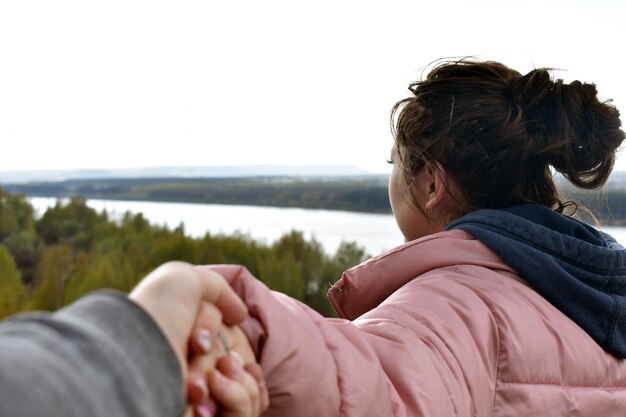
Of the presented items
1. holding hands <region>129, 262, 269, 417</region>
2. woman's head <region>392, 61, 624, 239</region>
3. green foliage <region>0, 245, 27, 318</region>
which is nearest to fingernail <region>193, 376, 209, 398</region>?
holding hands <region>129, 262, 269, 417</region>

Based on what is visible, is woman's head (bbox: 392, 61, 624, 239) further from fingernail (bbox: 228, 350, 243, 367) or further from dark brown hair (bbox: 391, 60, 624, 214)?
fingernail (bbox: 228, 350, 243, 367)

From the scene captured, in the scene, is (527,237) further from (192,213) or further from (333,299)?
(192,213)

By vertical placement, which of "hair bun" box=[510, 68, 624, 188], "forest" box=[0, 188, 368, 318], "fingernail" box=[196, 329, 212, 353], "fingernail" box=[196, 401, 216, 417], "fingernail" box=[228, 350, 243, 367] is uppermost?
"hair bun" box=[510, 68, 624, 188]

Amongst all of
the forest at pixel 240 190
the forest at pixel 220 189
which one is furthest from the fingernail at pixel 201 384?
the forest at pixel 220 189

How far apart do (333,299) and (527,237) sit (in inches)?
11.0

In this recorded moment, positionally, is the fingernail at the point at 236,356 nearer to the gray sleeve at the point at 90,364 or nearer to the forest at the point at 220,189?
the gray sleeve at the point at 90,364

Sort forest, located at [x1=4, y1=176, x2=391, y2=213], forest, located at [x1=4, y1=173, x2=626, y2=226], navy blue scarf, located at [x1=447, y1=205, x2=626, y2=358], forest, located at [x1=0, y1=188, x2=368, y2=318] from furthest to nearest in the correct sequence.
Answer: forest, located at [x1=4, y1=176, x2=391, y2=213], forest, located at [x1=4, y1=173, x2=626, y2=226], forest, located at [x1=0, y1=188, x2=368, y2=318], navy blue scarf, located at [x1=447, y1=205, x2=626, y2=358]

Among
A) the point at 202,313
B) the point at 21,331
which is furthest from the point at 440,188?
the point at 21,331

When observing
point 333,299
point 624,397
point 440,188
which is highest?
point 440,188

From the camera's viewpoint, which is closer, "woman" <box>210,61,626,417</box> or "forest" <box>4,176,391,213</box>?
"woman" <box>210,61,626,417</box>

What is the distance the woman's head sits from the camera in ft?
3.86

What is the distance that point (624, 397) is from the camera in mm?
1095

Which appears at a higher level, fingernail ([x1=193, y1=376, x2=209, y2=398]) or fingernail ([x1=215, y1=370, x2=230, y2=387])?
fingernail ([x1=193, y1=376, x2=209, y2=398])

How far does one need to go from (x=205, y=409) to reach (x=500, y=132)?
2.62 ft
